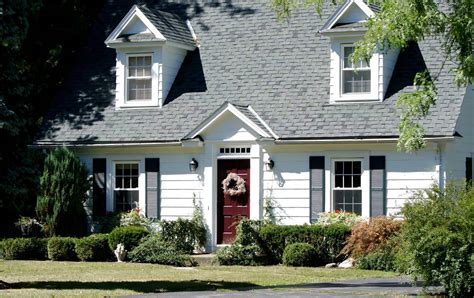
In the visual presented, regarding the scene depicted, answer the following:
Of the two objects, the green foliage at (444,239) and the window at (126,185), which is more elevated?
the window at (126,185)

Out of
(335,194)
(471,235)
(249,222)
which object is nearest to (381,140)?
(335,194)

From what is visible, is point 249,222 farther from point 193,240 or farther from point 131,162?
point 131,162

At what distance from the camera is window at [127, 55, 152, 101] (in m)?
30.8

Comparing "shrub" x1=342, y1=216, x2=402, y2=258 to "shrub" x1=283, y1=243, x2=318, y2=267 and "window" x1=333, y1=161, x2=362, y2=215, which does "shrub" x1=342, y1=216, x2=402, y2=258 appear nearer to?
"shrub" x1=283, y1=243, x2=318, y2=267

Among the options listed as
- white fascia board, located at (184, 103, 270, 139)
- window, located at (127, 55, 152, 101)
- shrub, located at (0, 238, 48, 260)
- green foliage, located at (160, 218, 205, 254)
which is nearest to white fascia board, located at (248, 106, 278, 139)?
white fascia board, located at (184, 103, 270, 139)

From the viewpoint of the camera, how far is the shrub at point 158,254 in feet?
87.3

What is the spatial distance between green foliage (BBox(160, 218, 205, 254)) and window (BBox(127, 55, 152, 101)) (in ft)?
13.5

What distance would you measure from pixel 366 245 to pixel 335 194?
2734 mm

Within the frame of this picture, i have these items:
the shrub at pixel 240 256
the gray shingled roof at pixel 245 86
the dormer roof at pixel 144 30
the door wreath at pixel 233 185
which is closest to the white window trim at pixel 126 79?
the gray shingled roof at pixel 245 86

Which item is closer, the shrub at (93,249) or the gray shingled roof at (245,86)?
the shrub at (93,249)

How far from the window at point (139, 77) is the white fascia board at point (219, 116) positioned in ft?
8.51

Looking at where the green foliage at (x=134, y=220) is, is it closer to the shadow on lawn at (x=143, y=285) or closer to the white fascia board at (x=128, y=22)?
the white fascia board at (x=128, y=22)

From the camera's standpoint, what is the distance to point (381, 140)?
2695 cm

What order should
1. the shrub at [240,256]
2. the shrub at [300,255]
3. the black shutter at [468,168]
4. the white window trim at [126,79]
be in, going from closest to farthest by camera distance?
the shrub at [300,255] < the shrub at [240,256] < the black shutter at [468,168] < the white window trim at [126,79]
